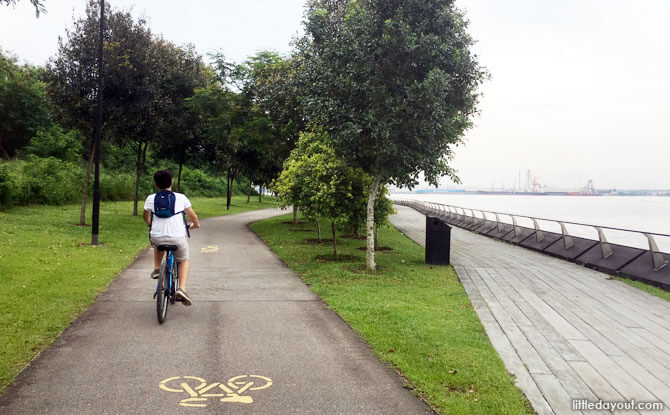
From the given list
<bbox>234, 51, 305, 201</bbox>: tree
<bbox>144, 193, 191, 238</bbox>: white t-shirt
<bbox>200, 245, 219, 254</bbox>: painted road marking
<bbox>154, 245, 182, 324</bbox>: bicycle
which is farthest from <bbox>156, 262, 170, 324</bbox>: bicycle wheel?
<bbox>234, 51, 305, 201</bbox>: tree

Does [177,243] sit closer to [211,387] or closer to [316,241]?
[211,387]

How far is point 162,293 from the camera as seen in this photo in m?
6.43

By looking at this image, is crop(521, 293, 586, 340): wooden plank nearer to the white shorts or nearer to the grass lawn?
the white shorts

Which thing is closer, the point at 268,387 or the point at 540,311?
the point at 268,387

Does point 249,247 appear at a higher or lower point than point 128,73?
lower

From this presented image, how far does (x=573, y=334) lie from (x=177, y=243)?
5.58 metres

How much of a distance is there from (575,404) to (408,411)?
59.9 inches

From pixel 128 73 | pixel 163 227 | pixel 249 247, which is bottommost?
pixel 249 247

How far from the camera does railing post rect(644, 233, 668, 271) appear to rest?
11219 mm

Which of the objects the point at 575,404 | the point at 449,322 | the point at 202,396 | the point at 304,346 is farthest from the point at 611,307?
the point at 202,396

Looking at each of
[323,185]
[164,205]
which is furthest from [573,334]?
[323,185]

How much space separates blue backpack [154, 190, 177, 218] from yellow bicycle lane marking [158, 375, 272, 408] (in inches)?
95.3

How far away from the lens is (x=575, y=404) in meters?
4.23

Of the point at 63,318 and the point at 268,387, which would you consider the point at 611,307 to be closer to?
the point at 268,387
